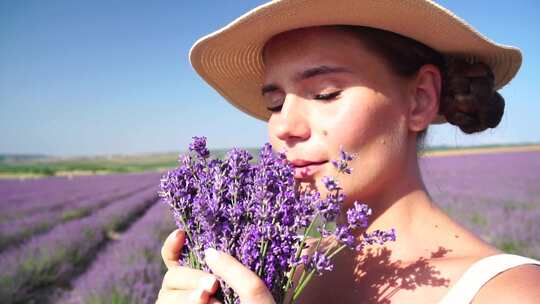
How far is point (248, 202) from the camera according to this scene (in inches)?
35.9

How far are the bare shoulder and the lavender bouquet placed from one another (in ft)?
1.05

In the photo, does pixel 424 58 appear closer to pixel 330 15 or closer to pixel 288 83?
pixel 330 15

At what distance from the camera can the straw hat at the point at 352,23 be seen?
3.84 ft

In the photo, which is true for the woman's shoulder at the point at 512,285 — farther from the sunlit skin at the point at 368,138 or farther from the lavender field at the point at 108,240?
the lavender field at the point at 108,240

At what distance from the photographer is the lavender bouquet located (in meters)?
0.87

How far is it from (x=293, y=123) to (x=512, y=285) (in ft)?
2.19

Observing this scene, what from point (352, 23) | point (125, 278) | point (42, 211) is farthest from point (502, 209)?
point (42, 211)

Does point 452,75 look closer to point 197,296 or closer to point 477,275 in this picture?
point 477,275

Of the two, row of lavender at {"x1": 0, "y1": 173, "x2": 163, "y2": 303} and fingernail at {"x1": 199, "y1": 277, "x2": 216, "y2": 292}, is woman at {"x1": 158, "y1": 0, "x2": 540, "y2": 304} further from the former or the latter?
row of lavender at {"x1": 0, "y1": 173, "x2": 163, "y2": 303}

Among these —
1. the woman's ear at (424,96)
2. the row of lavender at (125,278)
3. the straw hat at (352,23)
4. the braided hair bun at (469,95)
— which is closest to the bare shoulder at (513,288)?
the woman's ear at (424,96)

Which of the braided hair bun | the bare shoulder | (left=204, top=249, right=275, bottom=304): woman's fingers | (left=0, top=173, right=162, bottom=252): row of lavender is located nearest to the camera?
(left=204, top=249, right=275, bottom=304): woman's fingers

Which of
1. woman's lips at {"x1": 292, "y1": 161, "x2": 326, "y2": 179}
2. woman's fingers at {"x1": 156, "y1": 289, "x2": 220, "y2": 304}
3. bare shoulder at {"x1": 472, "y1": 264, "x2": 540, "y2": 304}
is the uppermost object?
woman's lips at {"x1": 292, "y1": 161, "x2": 326, "y2": 179}

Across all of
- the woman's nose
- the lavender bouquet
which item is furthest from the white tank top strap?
the woman's nose

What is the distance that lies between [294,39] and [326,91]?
23 centimetres
